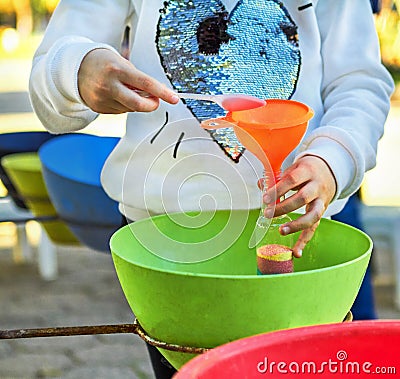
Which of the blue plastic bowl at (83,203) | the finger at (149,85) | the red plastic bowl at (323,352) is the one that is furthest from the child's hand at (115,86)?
the blue plastic bowl at (83,203)

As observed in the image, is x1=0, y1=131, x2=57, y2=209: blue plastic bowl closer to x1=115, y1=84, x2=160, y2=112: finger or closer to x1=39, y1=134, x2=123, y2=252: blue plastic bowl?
x1=39, y1=134, x2=123, y2=252: blue plastic bowl

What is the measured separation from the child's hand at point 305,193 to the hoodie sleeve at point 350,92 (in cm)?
2

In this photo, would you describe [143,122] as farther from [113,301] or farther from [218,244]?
[113,301]

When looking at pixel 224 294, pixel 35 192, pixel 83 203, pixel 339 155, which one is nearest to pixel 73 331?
pixel 224 294

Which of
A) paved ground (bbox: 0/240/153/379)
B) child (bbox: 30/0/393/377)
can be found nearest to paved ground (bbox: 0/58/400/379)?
paved ground (bbox: 0/240/153/379)

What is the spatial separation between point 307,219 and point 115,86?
22 centimetres

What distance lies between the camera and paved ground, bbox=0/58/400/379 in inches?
89.6

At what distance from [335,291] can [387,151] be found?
14.4 feet

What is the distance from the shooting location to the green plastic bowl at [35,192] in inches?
94.2

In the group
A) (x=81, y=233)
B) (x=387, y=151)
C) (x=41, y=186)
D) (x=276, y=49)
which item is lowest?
(x=387, y=151)

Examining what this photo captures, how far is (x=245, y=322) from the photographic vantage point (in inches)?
28.5

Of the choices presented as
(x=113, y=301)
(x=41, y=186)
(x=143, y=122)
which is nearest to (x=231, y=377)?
(x=143, y=122)

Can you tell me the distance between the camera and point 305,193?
0.81m

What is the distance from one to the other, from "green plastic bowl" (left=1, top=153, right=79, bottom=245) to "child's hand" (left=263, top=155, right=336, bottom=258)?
5.17 ft
